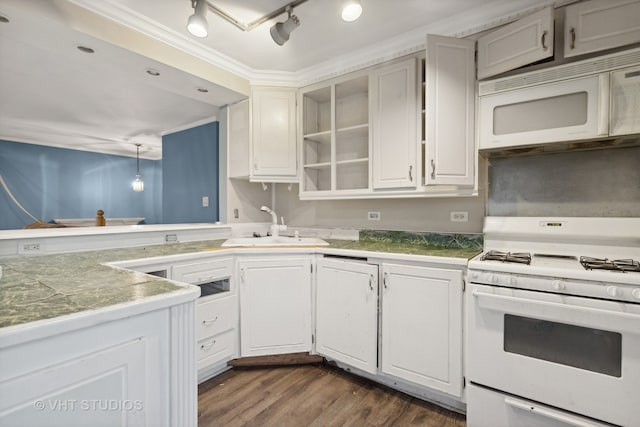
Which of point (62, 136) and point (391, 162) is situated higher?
point (62, 136)

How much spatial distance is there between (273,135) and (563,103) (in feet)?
6.70

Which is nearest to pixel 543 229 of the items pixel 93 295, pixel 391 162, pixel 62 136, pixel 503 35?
pixel 391 162

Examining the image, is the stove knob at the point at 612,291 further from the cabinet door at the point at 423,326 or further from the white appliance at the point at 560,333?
the cabinet door at the point at 423,326

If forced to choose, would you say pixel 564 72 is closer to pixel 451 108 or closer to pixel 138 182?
pixel 451 108

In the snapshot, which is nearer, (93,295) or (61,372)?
(61,372)

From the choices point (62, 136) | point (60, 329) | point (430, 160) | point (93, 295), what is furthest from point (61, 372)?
point (62, 136)

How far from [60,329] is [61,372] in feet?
0.33

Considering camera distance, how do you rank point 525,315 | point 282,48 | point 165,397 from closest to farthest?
point 165,397 → point 525,315 → point 282,48

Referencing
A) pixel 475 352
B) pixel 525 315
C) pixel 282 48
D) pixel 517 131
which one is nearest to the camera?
pixel 525 315

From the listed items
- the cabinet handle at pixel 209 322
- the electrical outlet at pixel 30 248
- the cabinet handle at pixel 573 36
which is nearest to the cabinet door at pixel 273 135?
the cabinet handle at pixel 209 322

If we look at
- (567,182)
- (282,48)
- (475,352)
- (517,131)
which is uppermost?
(282,48)

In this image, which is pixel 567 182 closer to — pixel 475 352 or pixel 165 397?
pixel 475 352

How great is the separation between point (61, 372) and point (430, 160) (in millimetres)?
1907

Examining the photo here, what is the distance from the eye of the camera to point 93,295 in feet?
2.91
